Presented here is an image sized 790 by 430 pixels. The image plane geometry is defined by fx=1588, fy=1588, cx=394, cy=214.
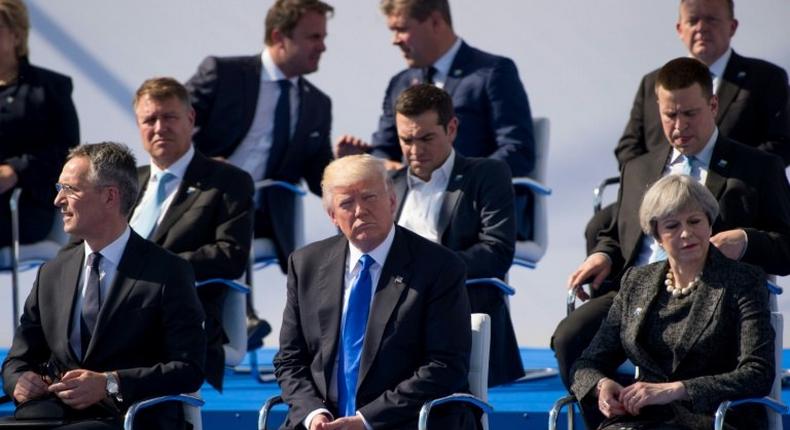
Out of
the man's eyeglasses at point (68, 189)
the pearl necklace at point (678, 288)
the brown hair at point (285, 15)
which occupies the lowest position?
the pearl necklace at point (678, 288)

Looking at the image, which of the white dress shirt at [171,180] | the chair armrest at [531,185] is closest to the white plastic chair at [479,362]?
the white dress shirt at [171,180]

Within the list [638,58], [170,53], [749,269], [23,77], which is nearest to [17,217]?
[23,77]

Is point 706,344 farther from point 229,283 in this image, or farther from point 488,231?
point 229,283

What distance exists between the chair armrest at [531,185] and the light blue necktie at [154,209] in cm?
127

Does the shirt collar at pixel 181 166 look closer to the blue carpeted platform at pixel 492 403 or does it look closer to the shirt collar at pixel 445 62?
the blue carpeted platform at pixel 492 403

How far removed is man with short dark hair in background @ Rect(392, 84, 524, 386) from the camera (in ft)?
17.1

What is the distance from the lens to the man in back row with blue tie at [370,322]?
13.0ft

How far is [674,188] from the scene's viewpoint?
4.11 m

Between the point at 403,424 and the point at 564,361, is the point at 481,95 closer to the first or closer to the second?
the point at 564,361

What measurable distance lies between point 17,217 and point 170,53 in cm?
159

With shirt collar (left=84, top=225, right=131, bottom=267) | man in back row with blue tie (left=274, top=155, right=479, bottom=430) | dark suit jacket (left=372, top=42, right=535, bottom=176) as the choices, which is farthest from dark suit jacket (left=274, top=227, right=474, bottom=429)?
dark suit jacket (left=372, top=42, right=535, bottom=176)

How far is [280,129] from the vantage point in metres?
6.25

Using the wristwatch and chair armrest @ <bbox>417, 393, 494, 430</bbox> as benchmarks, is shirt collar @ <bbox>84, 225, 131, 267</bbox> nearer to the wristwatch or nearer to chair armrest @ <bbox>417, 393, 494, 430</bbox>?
the wristwatch

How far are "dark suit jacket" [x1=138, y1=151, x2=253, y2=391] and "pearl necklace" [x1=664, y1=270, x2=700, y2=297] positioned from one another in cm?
156
